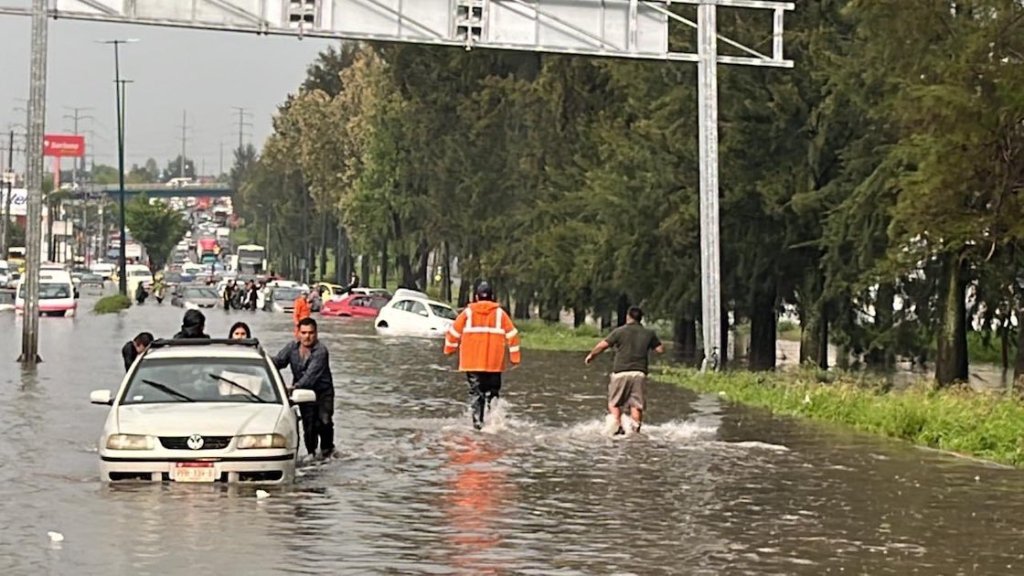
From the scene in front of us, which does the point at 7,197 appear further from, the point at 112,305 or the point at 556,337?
the point at 556,337

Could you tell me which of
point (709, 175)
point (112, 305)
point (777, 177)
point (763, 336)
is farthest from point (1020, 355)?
point (112, 305)

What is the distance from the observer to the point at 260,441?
16.3 metres

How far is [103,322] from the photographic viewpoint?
2485 inches

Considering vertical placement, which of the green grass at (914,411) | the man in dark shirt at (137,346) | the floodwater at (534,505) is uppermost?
the man in dark shirt at (137,346)

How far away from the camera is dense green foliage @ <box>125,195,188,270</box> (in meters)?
178

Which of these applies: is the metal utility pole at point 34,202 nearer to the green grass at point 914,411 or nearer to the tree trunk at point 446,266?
the green grass at point 914,411

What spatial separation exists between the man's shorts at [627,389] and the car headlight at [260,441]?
22.8 ft

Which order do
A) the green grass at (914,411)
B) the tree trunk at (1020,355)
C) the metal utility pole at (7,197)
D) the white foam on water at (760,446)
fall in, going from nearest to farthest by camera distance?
1. the green grass at (914,411)
2. the white foam on water at (760,446)
3. the tree trunk at (1020,355)
4. the metal utility pole at (7,197)

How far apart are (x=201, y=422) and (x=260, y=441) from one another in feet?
1.75

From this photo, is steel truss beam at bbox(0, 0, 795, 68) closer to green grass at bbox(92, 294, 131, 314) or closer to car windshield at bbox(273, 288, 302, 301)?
green grass at bbox(92, 294, 131, 314)

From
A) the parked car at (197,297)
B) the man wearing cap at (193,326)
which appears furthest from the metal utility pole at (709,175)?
the parked car at (197,297)

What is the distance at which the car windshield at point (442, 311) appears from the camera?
199 ft

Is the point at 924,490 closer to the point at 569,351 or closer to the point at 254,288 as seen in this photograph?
the point at 569,351

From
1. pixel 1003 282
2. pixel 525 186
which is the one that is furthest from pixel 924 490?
pixel 525 186
